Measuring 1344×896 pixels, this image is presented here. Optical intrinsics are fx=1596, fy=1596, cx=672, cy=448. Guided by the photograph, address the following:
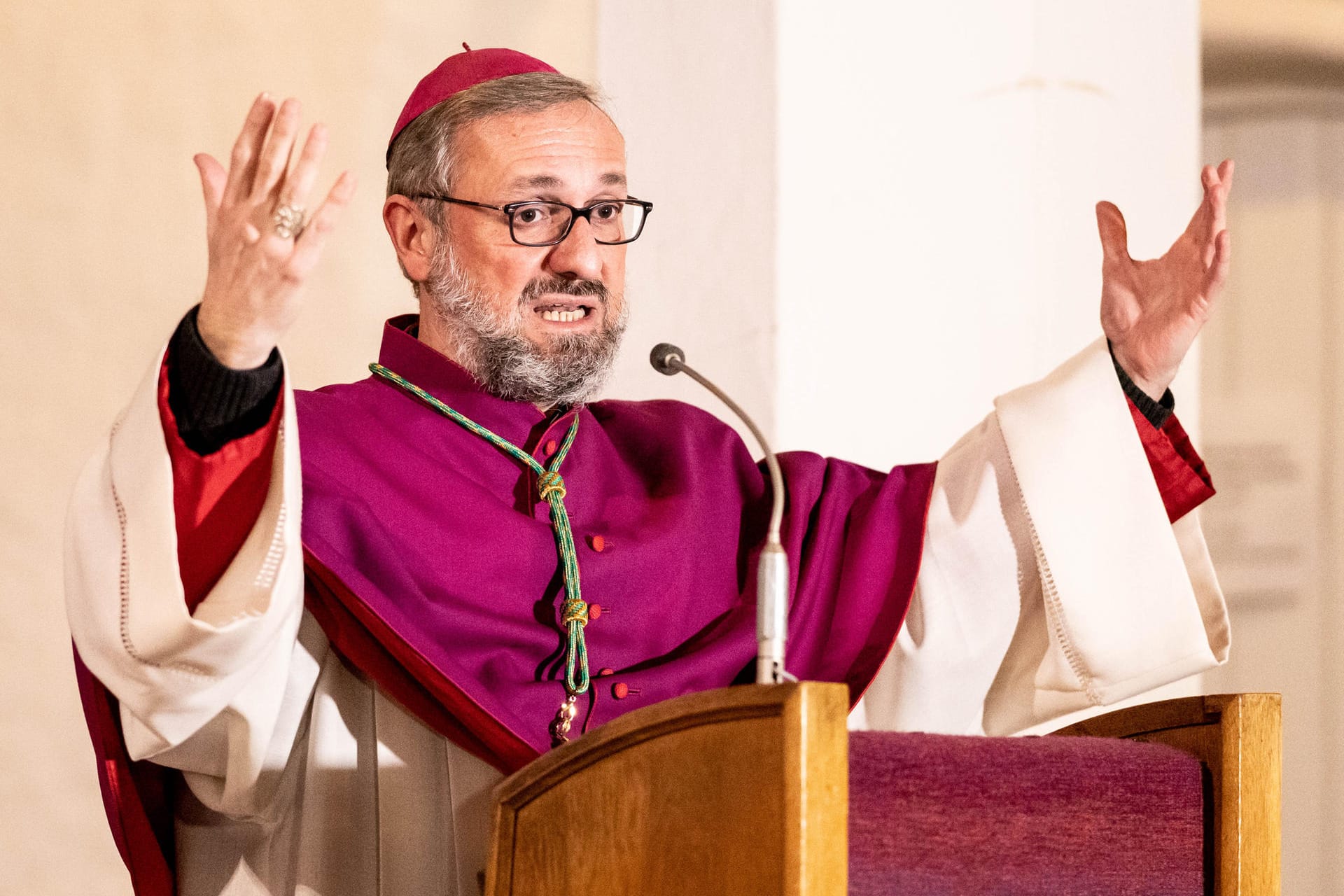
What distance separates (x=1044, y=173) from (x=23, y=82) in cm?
284

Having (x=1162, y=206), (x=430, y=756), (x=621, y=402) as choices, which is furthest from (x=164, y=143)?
(x=1162, y=206)

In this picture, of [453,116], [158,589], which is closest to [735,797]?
[158,589]

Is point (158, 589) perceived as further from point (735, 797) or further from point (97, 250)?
point (97, 250)

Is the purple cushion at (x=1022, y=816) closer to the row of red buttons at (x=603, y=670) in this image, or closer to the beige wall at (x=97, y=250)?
the row of red buttons at (x=603, y=670)

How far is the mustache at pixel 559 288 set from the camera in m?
2.87

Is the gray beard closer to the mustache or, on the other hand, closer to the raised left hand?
the mustache

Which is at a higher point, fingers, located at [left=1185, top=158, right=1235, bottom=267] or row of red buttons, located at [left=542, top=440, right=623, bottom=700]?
fingers, located at [left=1185, top=158, right=1235, bottom=267]

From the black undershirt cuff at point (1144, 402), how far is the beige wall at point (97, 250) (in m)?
2.21

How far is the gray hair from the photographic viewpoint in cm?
295

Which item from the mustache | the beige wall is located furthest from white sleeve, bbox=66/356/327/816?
the beige wall

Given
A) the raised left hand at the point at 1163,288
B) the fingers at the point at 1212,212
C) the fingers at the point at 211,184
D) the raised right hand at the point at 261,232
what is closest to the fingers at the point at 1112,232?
the raised left hand at the point at 1163,288

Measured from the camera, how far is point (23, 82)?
4.06 m

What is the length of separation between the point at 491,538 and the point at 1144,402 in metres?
1.13

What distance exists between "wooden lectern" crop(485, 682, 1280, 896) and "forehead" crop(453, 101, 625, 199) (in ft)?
4.20
